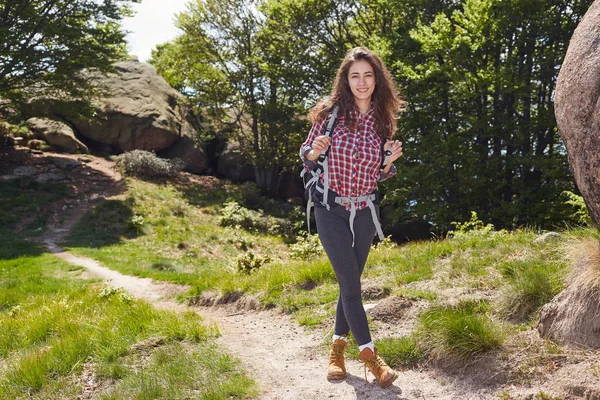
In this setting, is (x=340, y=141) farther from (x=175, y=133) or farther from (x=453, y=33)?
(x=175, y=133)

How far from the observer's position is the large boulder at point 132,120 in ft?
81.1

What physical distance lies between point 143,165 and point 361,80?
66.9 feet

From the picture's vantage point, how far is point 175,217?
19375 millimetres

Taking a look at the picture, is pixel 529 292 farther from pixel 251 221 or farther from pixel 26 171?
pixel 26 171

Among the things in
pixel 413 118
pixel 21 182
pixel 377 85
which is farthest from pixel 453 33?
pixel 21 182

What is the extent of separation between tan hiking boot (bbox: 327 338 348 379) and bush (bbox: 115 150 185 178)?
20221 millimetres

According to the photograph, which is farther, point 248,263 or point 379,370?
point 248,263

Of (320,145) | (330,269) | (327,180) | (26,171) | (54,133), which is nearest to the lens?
(320,145)

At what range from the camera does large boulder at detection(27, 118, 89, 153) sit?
23.4m

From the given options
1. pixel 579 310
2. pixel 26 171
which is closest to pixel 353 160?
pixel 579 310

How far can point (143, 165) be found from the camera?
2308cm

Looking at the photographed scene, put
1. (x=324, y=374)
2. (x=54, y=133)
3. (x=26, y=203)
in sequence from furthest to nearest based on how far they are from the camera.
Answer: (x=54, y=133) < (x=26, y=203) < (x=324, y=374)

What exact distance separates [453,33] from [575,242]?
12.7 meters

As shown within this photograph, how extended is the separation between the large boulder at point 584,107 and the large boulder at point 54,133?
23.5 metres
